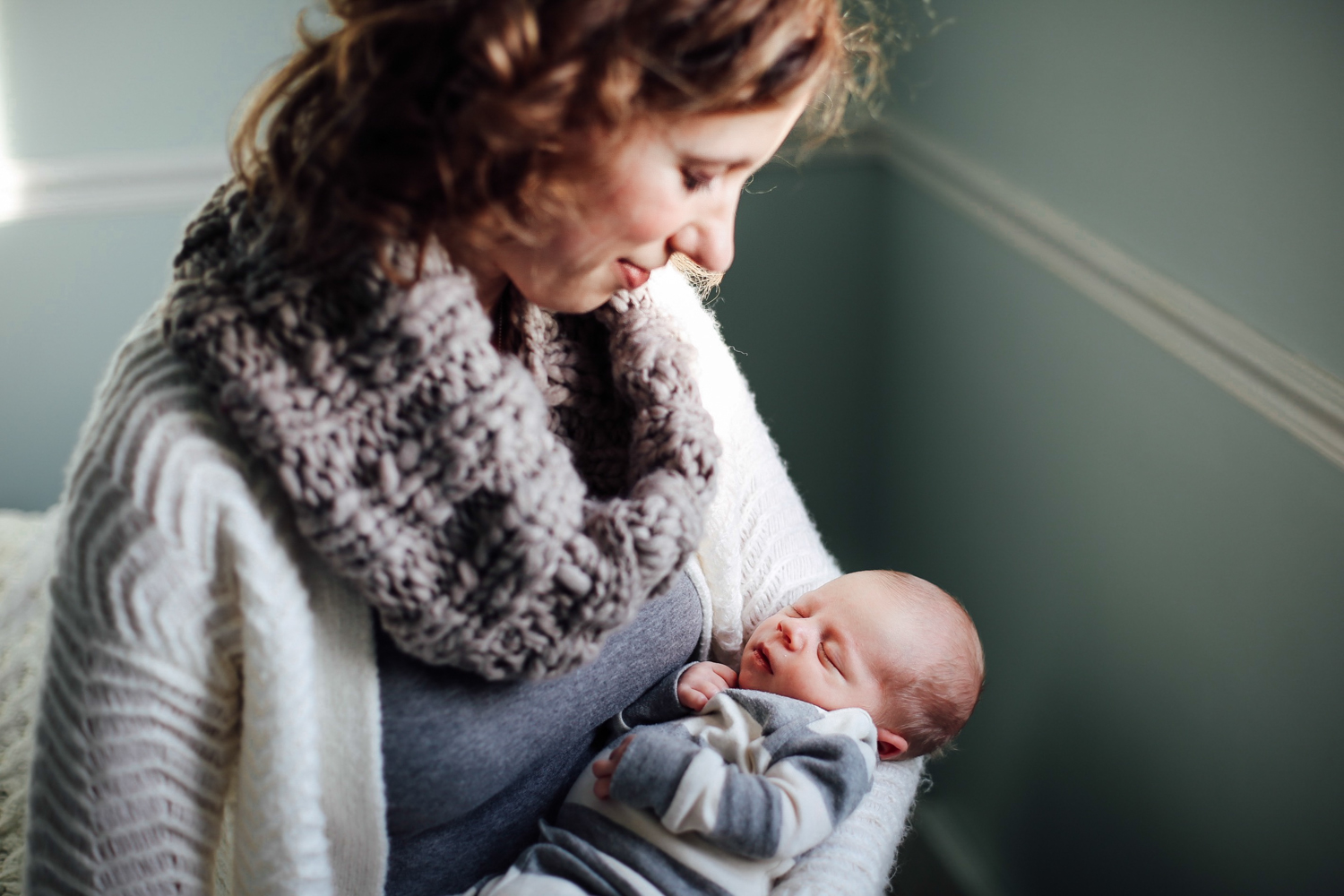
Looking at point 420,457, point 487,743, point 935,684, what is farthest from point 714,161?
point 935,684

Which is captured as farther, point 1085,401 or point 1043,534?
point 1043,534

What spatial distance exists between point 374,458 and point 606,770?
16.2 inches

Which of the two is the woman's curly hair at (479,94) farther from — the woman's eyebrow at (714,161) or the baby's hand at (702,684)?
the baby's hand at (702,684)

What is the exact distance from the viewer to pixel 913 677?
113cm

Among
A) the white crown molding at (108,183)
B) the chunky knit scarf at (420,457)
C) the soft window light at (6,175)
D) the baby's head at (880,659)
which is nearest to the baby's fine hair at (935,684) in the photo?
the baby's head at (880,659)

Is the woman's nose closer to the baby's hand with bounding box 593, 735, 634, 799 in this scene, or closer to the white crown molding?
the baby's hand with bounding box 593, 735, 634, 799

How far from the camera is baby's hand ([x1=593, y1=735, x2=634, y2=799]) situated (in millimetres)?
967

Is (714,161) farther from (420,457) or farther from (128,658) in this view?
Result: (128,658)

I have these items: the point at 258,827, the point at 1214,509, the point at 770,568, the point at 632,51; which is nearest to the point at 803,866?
the point at 770,568

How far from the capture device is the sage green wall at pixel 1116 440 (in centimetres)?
107

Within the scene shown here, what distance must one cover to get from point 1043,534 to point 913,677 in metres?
0.50

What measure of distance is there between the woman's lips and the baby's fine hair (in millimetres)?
520

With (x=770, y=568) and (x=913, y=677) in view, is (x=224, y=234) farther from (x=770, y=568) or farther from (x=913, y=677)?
(x=913, y=677)

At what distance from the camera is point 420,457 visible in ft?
2.51
